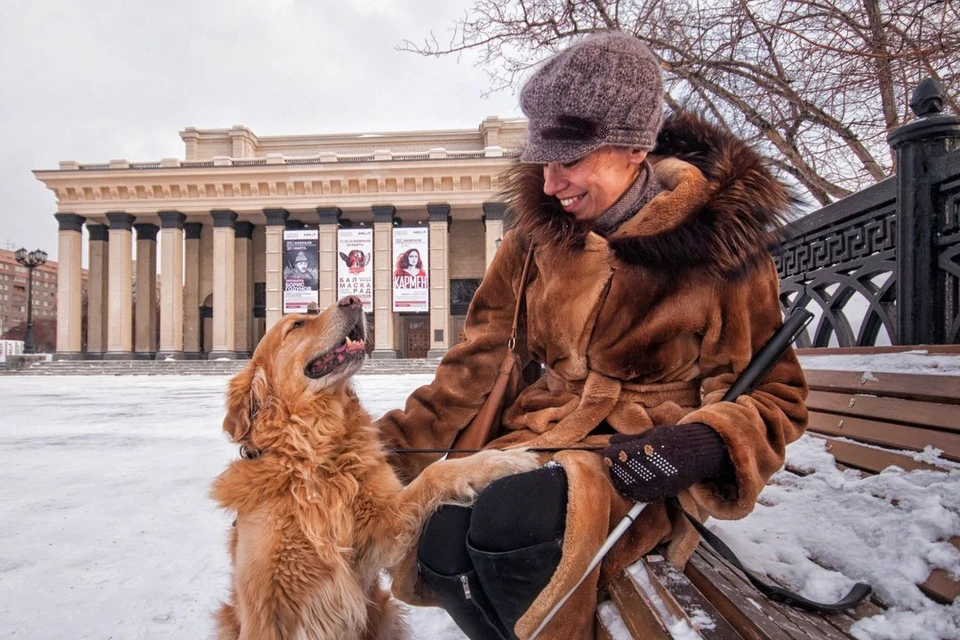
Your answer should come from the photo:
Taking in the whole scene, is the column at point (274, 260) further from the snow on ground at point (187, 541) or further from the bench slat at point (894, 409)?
the bench slat at point (894, 409)

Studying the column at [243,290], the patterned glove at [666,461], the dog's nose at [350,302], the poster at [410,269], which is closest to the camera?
the patterned glove at [666,461]

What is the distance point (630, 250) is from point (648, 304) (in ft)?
0.60

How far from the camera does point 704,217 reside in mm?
Result: 1757

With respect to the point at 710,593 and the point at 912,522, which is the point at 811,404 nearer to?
the point at 912,522

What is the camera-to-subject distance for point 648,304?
1827 mm

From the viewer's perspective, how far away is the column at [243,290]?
38094mm

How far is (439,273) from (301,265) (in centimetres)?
838

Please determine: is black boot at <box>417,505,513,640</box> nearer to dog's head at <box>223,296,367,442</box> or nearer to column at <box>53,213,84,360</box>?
dog's head at <box>223,296,367,442</box>

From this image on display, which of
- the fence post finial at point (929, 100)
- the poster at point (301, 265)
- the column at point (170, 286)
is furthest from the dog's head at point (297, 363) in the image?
the column at point (170, 286)

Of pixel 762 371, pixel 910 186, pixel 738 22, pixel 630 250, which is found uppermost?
pixel 738 22

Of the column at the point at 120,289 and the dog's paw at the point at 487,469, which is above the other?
the column at the point at 120,289

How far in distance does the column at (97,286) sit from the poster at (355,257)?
54.3 feet

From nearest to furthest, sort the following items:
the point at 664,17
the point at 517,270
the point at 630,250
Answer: the point at 630,250 → the point at 517,270 → the point at 664,17

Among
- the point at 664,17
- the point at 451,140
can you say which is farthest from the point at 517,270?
the point at 451,140
